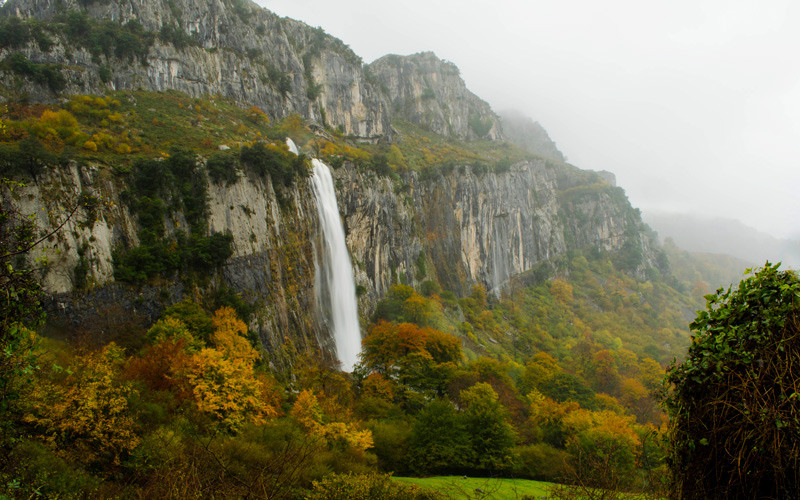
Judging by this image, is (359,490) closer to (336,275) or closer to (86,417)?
(86,417)

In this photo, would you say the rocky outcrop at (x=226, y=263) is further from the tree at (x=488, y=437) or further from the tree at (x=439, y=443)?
the tree at (x=488, y=437)

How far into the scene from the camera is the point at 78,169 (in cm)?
2519

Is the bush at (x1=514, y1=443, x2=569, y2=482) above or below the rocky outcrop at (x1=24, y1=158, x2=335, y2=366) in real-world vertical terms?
below

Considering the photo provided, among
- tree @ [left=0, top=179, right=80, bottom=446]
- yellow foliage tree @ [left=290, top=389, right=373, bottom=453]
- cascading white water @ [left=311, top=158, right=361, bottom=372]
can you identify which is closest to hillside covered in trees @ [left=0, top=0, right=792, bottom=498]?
tree @ [left=0, top=179, right=80, bottom=446]

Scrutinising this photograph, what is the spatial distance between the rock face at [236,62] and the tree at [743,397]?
4957cm

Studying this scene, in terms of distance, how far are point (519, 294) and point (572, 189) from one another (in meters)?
59.0

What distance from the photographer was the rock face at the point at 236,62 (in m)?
44.3

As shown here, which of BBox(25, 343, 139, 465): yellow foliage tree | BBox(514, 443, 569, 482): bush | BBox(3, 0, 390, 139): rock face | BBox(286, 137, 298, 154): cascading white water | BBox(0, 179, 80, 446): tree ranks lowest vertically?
BBox(514, 443, 569, 482): bush

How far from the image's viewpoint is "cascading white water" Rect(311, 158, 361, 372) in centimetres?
4056

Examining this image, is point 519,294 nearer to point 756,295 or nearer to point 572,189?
point 572,189

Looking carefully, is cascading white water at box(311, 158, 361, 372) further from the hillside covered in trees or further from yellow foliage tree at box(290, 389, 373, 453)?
yellow foliage tree at box(290, 389, 373, 453)

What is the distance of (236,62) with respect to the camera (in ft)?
186

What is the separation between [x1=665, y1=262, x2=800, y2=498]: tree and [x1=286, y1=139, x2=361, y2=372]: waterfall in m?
35.5

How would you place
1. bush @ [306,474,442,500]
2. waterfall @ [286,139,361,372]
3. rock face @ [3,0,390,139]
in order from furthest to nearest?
rock face @ [3,0,390,139] < waterfall @ [286,139,361,372] < bush @ [306,474,442,500]
